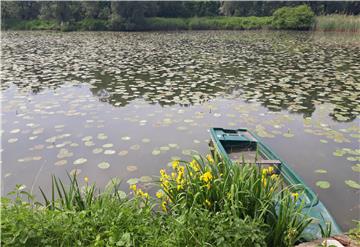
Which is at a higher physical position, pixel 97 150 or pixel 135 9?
pixel 135 9

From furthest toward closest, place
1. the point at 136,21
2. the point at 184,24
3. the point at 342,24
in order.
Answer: the point at 184,24
the point at 136,21
the point at 342,24

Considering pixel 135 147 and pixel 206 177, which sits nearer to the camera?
pixel 206 177

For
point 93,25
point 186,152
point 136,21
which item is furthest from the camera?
point 136,21

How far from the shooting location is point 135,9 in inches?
926

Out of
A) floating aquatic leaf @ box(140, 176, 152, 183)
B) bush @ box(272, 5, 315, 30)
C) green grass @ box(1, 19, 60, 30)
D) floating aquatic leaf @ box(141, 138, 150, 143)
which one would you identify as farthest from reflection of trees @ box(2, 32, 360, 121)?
green grass @ box(1, 19, 60, 30)

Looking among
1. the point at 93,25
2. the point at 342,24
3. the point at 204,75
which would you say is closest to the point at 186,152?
the point at 204,75

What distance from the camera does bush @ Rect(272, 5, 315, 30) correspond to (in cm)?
2425

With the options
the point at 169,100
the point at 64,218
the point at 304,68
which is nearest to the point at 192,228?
the point at 64,218

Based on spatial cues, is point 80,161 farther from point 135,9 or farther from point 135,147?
point 135,9

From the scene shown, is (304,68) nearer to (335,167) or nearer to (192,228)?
(335,167)

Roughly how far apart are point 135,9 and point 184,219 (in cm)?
2391

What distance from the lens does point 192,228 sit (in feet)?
6.25

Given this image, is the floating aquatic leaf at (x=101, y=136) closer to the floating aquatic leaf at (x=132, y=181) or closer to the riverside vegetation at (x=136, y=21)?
the floating aquatic leaf at (x=132, y=181)

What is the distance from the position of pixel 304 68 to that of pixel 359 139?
540cm
